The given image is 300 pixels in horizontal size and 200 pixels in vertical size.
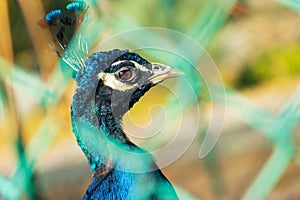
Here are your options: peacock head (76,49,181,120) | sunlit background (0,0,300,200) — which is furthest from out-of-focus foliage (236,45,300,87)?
peacock head (76,49,181,120)

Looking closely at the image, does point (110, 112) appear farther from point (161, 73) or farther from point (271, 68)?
point (271, 68)

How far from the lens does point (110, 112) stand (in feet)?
4.00

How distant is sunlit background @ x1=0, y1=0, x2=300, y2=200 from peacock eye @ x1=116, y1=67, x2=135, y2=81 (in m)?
0.15

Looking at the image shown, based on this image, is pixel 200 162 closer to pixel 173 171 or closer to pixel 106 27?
pixel 173 171

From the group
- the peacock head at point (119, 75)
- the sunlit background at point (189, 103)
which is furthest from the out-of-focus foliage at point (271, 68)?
the peacock head at point (119, 75)

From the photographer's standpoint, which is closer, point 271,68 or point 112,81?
point 112,81

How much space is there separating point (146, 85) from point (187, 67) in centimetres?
29

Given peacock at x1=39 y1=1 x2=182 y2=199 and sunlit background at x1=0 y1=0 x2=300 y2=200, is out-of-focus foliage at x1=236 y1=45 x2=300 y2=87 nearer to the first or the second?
sunlit background at x1=0 y1=0 x2=300 y2=200

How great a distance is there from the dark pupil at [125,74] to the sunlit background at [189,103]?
0.15 meters

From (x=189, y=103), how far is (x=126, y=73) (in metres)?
0.39

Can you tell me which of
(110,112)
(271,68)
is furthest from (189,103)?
(271,68)

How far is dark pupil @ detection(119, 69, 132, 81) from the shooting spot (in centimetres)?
118

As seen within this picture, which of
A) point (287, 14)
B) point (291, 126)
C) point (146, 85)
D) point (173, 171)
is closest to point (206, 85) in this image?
point (291, 126)

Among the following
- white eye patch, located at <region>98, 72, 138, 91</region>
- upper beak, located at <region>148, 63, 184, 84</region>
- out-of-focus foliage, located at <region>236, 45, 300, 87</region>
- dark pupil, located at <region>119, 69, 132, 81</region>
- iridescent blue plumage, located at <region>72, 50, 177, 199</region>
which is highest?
upper beak, located at <region>148, 63, 184, 84</region>
